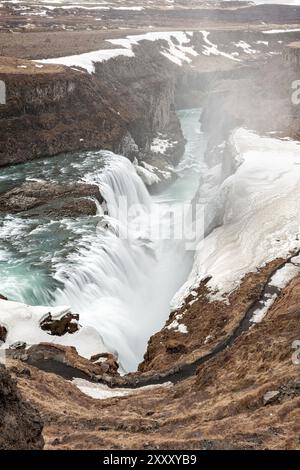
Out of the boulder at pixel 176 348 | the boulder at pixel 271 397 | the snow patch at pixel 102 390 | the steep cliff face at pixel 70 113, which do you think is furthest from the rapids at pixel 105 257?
the boulder at pixel 271 397

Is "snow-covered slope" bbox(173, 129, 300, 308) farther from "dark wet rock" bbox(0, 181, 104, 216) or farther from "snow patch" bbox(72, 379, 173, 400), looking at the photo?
"dark wet rock" bbox(0, 181, 104, 216)

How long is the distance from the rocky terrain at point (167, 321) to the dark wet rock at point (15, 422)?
0.03 m

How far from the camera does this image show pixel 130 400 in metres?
15.8

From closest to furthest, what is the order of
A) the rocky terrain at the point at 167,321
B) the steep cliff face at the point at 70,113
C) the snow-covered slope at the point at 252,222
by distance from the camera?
the rocky terrain at the point at 167,321 < the snow-covered slope at the point at 252,222 < the steep cliff face at the point at 70,113

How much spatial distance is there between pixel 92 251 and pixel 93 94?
28.2m

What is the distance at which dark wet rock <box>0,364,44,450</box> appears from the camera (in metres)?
9.57

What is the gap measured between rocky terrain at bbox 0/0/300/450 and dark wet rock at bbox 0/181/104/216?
0.35 feet

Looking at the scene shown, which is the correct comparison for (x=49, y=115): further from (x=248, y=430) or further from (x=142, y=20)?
(x=142, y=20)

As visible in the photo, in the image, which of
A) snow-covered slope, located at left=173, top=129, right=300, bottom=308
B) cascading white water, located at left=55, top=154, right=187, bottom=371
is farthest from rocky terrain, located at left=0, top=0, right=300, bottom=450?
cascading white water, located at left=55, top=154, right=187, bottom=371

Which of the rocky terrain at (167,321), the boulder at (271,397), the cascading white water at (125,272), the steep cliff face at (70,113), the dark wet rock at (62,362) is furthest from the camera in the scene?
the steep cliff face at (70,113)

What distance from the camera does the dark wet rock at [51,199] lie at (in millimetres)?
33562

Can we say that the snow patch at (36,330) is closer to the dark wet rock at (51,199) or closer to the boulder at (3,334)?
the boulder at (3,334)

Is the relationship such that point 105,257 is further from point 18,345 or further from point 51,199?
point 18,345

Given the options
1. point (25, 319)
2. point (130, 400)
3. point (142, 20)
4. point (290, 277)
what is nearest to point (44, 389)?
point (130, 400)
